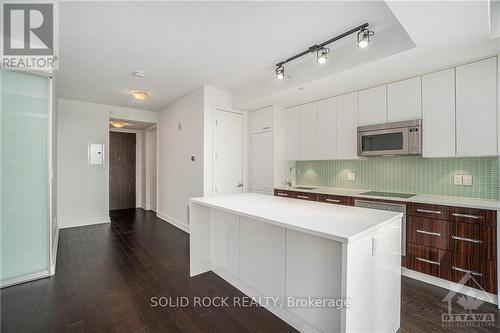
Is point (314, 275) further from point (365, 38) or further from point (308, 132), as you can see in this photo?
point (308, 132)

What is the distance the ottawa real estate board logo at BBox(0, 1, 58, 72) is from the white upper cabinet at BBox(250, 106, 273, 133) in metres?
2.88

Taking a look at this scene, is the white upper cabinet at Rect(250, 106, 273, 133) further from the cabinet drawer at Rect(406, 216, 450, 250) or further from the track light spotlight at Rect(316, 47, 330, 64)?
the cabinet drawer at Rect(406, 216, 450, 250)

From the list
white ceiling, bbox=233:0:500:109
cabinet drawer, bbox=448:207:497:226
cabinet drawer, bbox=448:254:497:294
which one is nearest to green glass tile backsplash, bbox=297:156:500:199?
cabinet drawer, bbox=448:207:497:226

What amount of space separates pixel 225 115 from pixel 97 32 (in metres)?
2.20

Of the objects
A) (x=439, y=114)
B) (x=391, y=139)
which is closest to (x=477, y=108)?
(x=439, y=114)

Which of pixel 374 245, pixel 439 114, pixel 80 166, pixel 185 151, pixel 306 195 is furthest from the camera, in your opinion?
pixel 80 166

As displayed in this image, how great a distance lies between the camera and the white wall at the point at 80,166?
4.62 metres

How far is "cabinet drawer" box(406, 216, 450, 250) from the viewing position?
2328 mm

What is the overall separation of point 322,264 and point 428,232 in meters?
1.63

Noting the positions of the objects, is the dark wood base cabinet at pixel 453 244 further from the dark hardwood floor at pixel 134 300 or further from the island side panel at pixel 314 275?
the island side panel at pixel 314 275

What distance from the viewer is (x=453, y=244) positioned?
2281 mm

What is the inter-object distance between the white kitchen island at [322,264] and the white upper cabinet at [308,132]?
1.73m

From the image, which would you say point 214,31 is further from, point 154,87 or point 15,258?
point 15,258

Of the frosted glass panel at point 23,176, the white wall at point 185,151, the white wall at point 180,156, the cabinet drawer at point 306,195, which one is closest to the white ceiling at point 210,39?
the white wall at point 185,151
